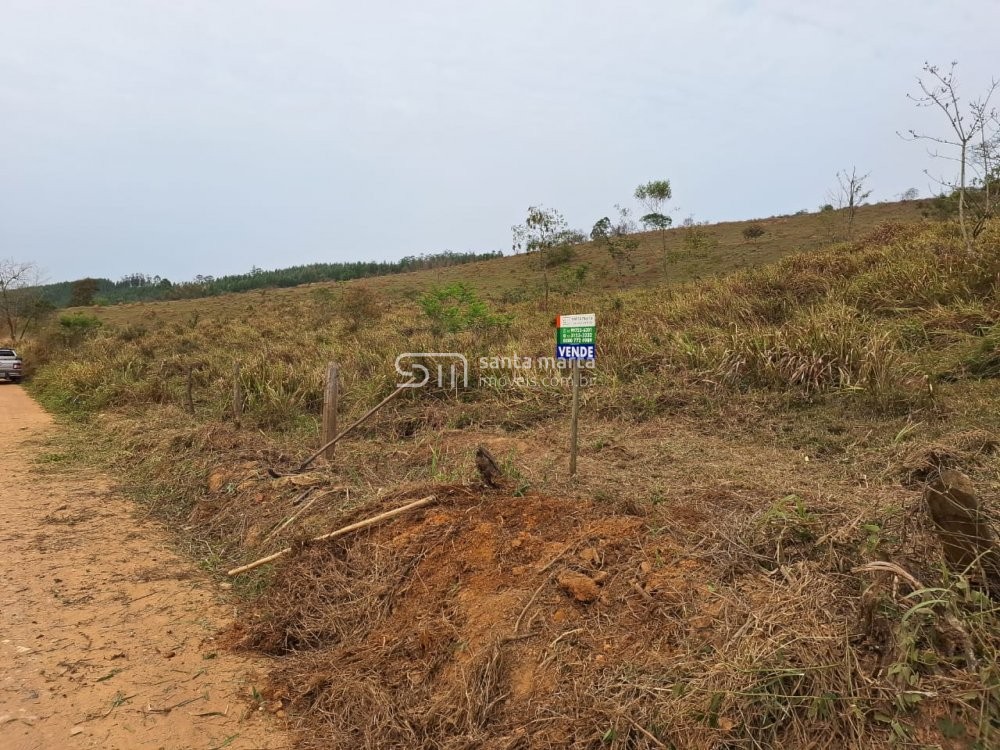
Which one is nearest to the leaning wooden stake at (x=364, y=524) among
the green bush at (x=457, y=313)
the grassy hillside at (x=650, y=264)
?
the green bush at (x=457, y=313)

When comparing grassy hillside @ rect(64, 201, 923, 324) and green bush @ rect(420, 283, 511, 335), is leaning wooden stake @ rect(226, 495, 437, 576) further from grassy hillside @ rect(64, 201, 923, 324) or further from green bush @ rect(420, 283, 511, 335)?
grassy hillside @ rect(64, 201, 923, 324)

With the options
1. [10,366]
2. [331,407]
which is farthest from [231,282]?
[331,407]

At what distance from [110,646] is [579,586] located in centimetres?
264

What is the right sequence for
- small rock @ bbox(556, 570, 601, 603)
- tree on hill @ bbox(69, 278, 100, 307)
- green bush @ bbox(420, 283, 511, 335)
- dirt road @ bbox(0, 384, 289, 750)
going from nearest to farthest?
dirt road @ bbox(0, 384, 289, 750) → small rock @ bbox(556, 570, 601, 603) → green bush @ bbox(420, 283, 511, 335) → tree on hill @ bbox(69, 278, 100, 307)

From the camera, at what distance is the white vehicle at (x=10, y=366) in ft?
61.6

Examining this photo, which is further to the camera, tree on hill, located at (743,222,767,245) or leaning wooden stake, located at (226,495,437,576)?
tree on hill, located at (743,222,767,245)

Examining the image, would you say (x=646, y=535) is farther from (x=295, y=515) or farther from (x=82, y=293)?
(x=82, y=293)

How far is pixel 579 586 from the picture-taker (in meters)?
2.77

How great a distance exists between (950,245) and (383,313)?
50.3 ft

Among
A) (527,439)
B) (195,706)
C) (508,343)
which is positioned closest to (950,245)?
(508,343)

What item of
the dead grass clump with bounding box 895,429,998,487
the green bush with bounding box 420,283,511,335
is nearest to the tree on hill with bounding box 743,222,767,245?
the green bush with bounding box 420,283,511,335

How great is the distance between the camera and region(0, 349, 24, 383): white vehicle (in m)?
18.8

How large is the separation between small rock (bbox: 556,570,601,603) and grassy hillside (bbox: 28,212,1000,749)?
16 mm

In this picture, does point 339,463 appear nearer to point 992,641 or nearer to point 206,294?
point 992,641
